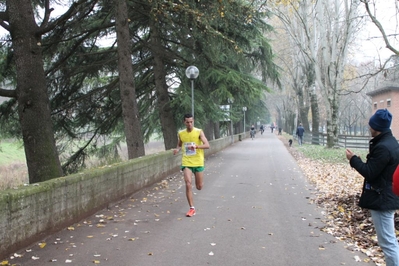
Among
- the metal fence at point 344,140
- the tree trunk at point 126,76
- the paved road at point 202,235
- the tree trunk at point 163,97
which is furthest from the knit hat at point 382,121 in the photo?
the metal fence at point 344,140

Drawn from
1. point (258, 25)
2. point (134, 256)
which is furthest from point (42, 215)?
point (258, 25)

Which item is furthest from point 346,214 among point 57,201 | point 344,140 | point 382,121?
point 344,140

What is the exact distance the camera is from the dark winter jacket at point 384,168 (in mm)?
3533

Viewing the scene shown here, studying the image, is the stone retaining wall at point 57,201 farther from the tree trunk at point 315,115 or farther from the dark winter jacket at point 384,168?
the tree trunk at point 315,115

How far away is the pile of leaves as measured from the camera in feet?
17.6

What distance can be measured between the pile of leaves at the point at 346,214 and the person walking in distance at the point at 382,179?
4.04ft

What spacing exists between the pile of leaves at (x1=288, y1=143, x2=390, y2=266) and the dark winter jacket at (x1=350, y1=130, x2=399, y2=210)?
1525 mm

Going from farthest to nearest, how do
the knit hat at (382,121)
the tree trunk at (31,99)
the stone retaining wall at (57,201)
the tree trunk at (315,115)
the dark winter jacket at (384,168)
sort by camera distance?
the tree trunk at (315,115) → the tree trunk at (31,99) → the stone retaining wall at (57,201) → the knit hat at (382,121) → the dark winter jacket at (384,168)

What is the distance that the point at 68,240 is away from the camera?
5.57m

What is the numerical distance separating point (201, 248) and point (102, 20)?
1231 centimetres

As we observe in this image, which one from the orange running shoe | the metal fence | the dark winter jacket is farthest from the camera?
the metal fence

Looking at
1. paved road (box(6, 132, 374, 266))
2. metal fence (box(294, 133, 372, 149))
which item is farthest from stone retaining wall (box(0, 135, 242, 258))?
metal fence (box(294, 133, 372, 149))

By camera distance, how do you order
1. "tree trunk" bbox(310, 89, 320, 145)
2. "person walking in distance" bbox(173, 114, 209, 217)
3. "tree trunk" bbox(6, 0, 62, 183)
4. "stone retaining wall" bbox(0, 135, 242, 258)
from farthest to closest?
"tree trunk" bbox(310, 89, 320, 145)
"tree trunk" bbox(6, 0, 62, 183)
"person walking in distance" bbox(173, 114, 209, 217)
"stone retaining wall" bbox(0, 135, 242, 258)

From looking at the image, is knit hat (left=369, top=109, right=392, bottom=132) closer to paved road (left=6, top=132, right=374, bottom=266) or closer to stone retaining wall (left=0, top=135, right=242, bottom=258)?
paved road (left=6, top=132, right=374, bottom=266)
